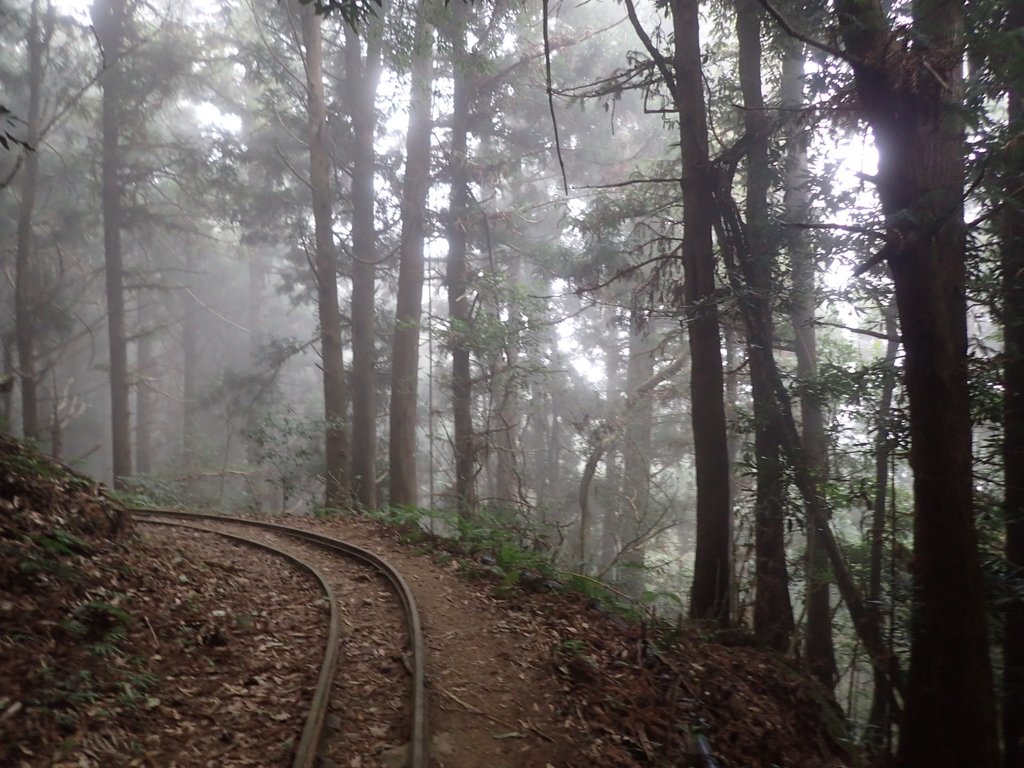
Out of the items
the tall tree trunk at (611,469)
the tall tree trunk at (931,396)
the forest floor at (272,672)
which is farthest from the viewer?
the tall tree trunk at (611,469)

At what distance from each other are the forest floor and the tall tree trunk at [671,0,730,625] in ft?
3.38

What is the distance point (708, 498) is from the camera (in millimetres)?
8133

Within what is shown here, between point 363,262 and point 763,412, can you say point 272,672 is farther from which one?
point 363,262

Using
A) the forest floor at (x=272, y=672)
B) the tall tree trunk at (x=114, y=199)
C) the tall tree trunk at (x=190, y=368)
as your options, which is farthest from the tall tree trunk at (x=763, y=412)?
the tall tree trunk at (x=190, y=368)

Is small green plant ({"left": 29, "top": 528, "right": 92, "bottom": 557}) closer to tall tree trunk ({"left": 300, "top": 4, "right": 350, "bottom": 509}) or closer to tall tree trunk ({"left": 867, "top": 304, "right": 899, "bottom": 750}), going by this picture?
tall tree trunk ({"left": 867, "top": 304, "right": 899, "bottom": 750})

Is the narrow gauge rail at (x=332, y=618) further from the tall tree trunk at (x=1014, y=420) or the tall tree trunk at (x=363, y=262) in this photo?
the tall tree trunk at (x=1014, y=420)

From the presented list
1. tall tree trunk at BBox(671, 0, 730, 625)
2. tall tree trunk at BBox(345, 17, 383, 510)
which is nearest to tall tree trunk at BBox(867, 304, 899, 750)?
tall tree trunk at BBox(671, 0, 730, 625)

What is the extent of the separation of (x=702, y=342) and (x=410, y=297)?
8.86 meters

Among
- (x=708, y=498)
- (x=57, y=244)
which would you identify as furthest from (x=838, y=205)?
(x=57, y=244)

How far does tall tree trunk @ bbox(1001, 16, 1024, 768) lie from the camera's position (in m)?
5.73

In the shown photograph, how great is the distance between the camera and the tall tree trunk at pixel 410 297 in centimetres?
1523

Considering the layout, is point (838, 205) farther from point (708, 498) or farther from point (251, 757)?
Answer: point (251, 757)

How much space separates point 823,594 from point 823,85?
6.67m

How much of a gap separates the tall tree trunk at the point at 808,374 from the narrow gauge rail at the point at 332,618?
4.86 metres
